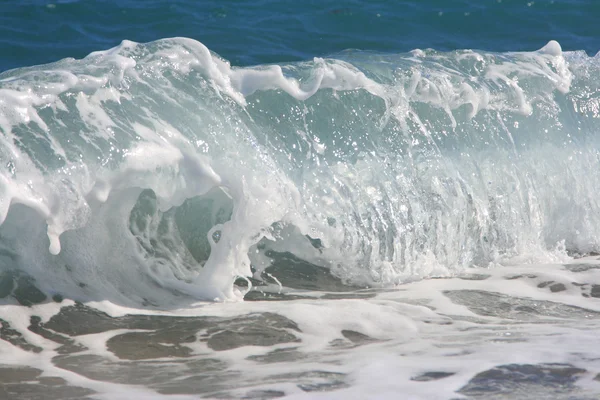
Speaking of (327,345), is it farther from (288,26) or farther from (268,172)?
(288,26)

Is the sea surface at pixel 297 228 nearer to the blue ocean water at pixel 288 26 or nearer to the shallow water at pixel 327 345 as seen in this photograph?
the shallow water at pixel 327 345

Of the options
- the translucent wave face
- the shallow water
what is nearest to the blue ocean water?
the translucent wave face

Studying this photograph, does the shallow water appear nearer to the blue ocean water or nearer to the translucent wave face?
the translucent wave face

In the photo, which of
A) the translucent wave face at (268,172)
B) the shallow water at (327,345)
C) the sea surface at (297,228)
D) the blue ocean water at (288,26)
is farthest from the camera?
the blue ocean water at (288,26)

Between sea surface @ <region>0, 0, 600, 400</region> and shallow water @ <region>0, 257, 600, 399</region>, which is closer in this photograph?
shallow water @ <region>0, 257, 600, 399</region>

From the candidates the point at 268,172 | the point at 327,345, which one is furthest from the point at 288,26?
the point at 327,345

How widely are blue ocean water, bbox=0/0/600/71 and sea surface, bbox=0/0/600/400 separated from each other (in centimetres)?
210

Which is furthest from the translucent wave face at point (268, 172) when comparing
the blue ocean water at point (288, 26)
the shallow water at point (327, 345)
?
the blue ocean water at point (288, 26)

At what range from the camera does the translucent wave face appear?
437 centimetres

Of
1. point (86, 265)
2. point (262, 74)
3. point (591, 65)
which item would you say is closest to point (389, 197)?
point (262, 74)

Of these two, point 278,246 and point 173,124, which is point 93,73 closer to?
point 173,124

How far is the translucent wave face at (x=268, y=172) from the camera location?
4367mm

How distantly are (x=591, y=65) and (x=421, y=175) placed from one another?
108 inches

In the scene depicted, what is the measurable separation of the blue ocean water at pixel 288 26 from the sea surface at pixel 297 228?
2.10 meters
